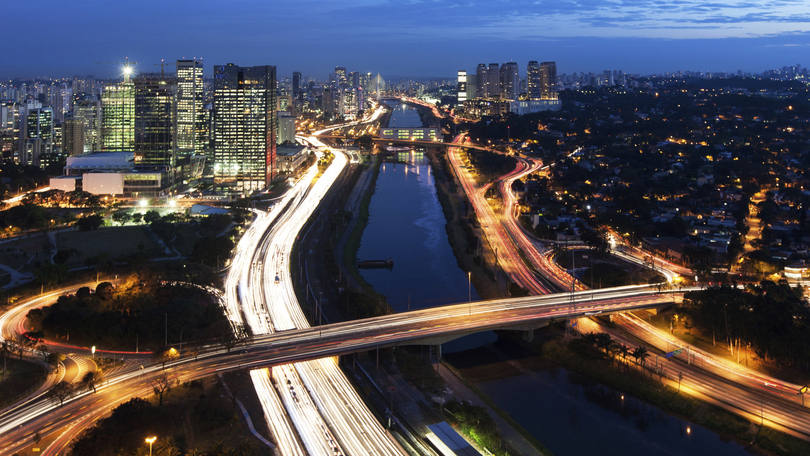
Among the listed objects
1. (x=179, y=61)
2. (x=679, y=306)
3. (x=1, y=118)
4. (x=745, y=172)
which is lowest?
(x=679, y=306)

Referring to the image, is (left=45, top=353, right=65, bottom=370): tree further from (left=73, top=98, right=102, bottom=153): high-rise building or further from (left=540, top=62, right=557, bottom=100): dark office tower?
(left=540, top=62, right=557, bottom=100): dark office tower

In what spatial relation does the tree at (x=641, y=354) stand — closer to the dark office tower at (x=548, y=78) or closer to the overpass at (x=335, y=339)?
the overpass at (x=335, y=339)

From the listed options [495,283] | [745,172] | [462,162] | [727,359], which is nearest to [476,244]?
[495,283]

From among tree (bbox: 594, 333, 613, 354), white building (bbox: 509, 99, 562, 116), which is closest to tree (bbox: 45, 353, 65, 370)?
tree (bbox: 594, 333, 613, 354)

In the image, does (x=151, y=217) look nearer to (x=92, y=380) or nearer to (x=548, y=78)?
(x=92, y=380)

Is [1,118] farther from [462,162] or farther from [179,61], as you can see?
[462,162]

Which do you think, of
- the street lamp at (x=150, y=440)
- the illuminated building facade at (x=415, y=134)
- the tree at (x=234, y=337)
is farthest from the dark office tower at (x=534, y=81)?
the street lamp at (x=150, y=440)
